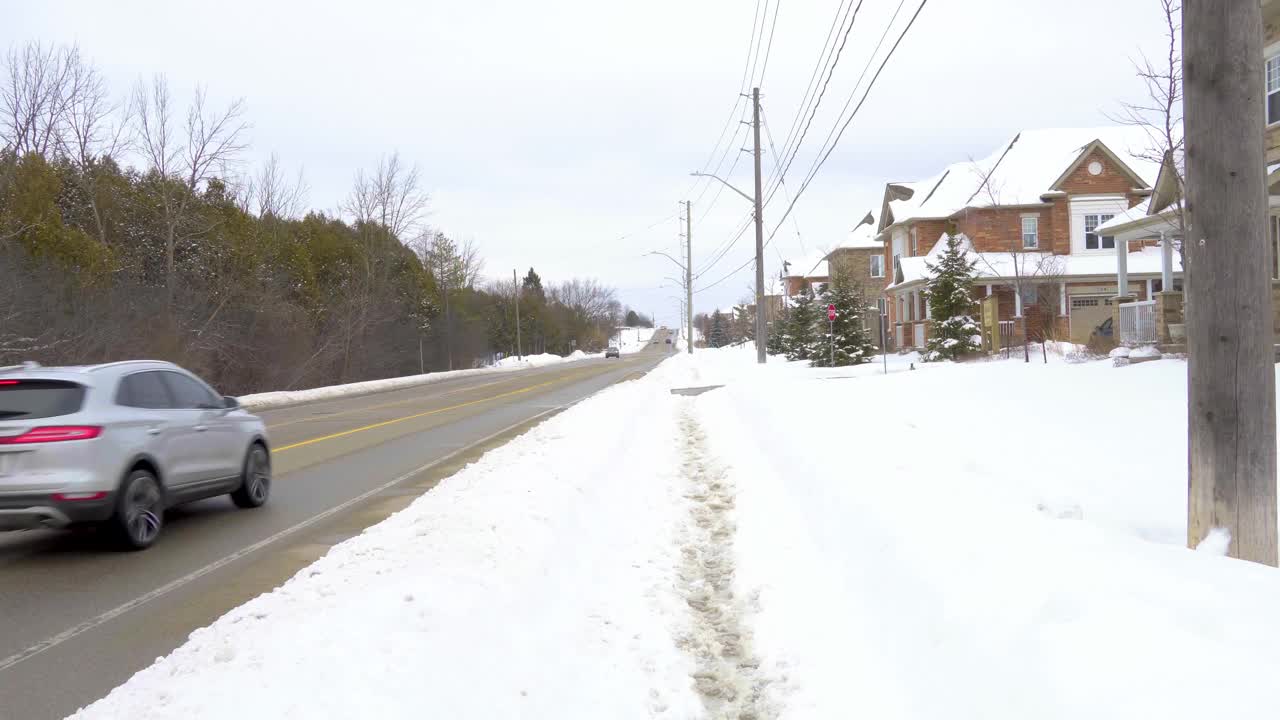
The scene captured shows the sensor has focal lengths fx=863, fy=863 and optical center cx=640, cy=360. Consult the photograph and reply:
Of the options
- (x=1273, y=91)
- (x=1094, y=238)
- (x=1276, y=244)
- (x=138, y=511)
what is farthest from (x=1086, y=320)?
(x=138, y=511)

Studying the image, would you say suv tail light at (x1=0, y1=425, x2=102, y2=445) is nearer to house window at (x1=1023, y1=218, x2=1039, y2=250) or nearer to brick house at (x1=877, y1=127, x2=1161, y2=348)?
brick house at (x1=877, y1=127, x2=1161, y2=348)

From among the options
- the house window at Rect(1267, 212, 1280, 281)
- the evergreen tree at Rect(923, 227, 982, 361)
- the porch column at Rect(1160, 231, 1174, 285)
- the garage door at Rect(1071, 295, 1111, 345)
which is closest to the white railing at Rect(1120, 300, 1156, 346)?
the porch column at Rect(1160, 231, 1174, 285)

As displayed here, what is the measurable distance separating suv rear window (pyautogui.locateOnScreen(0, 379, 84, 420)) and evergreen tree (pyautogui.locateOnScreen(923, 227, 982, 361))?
26.0 meters

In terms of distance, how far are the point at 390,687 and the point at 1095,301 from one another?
37.7 metres

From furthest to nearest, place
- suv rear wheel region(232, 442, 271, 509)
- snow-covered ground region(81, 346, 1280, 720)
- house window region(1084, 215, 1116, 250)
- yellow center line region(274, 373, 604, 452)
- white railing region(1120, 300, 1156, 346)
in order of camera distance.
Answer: house window region(1084, 215, 1116, 250) < white railing region(1120, 300, 1156, 346) < yellow center line region(274, 373, 604, 452) < suv rear wheel region(232, 442, 271, 509) < snow-covered ground region(81, 346, 1280, 720)

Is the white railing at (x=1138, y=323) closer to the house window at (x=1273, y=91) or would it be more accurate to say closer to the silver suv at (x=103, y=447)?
the house window at (x=1273, y=91)

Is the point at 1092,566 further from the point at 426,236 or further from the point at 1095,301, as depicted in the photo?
the point at 426,236

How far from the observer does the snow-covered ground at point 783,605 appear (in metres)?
3.90

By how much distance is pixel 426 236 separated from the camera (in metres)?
68.9

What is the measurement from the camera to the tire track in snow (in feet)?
15.6

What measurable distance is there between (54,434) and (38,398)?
0.45 meters

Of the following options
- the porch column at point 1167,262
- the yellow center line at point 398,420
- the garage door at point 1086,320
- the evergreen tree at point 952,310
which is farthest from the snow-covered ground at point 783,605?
the garage door at point 1086,320

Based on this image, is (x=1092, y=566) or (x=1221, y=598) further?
(x=1092, y=566)

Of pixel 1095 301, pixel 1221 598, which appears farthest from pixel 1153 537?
pixel 1095 301
